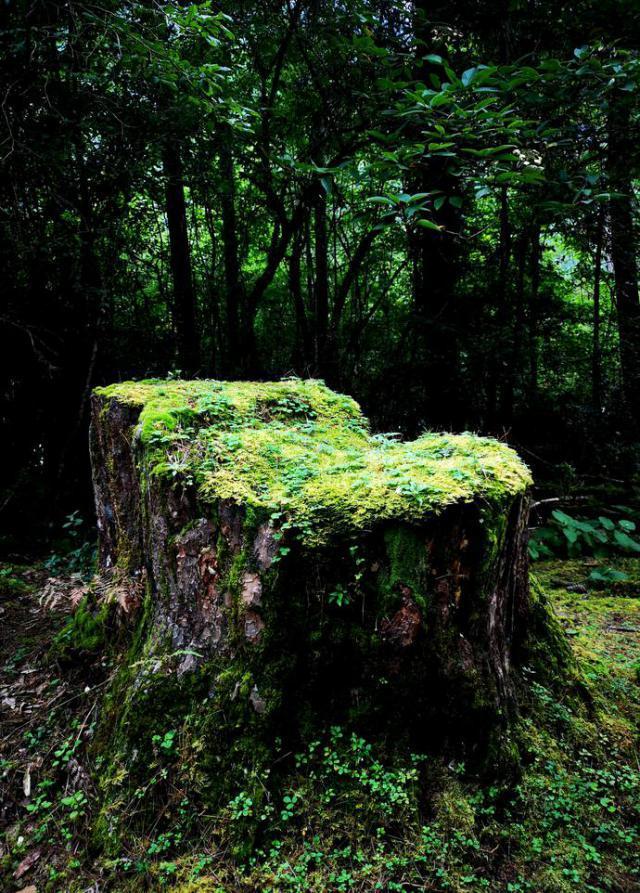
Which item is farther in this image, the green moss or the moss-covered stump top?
the green moss

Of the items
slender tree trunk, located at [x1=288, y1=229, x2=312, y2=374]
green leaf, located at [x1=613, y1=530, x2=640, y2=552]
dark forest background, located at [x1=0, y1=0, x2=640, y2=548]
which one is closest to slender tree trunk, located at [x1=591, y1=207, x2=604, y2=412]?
dark forest background, located at [x1=0, y1=0, x2=640, y2=548]

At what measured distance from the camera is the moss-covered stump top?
245 centimetres

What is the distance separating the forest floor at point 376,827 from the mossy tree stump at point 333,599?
20cm

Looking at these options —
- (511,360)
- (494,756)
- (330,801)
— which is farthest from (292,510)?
(511,360)

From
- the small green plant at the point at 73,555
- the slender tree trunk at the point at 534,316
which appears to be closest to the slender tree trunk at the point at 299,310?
the slender tree trunk at the point at 534,316

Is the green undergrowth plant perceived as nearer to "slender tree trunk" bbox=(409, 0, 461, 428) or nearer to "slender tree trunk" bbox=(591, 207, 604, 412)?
"slender tree trunk" bbox=(409, 0, 461, 428)

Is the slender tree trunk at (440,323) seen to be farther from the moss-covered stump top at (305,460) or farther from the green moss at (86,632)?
the green moss at (86,632)

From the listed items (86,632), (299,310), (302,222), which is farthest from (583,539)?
(302,222)

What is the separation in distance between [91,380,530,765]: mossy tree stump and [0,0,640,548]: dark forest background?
243 cm

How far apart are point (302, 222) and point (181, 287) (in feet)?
7.66

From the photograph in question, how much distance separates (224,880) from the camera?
7.05ft

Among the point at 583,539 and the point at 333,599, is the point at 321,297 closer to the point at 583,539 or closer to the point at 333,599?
the point at 583,539

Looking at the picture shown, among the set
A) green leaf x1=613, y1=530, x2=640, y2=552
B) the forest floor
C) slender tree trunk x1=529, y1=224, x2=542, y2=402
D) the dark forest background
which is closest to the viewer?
the forest floor

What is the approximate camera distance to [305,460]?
3016 millimetres
